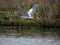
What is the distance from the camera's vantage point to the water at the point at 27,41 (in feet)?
45.4

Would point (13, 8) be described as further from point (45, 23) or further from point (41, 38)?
point (41, 38)

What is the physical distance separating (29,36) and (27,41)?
1.16 meters

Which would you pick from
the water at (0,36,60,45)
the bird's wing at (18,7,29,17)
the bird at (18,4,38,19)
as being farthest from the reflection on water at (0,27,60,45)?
the bird's wing at (18,7,29,17)

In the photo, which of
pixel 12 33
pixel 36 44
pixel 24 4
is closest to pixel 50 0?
pixel 24 4

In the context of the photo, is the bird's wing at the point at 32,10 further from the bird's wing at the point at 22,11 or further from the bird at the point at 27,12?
the bird's wing at the point at 22,11

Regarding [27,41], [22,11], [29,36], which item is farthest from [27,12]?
[27,41]

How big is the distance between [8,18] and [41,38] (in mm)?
3066

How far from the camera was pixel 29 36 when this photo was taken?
50.5ft

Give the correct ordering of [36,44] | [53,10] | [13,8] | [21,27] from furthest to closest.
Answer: [13,8] < [53,10] < [21,27] < [36,44]

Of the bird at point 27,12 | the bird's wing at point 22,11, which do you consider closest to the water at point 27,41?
the bird at point 27,12

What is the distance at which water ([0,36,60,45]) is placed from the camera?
13.8 meters

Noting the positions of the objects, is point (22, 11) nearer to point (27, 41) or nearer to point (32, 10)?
point (32, 10)

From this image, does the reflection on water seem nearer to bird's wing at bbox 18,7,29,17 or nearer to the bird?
the bird

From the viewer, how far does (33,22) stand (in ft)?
57.7
